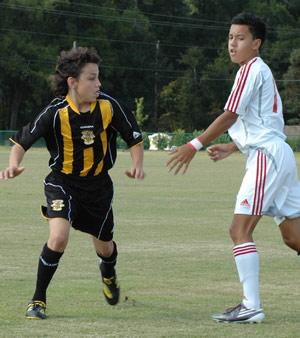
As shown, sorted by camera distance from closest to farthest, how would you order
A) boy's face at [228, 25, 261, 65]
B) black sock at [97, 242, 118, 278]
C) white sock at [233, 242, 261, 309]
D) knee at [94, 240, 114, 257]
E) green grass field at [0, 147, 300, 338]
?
green grass field at [0, 147, 300, 338]
white sock at [233, 242, 261, 309]
boy's face at [228, 25, 261, 65]
knee at [94, 240, 114, 257]
black sock at [97, 242, 118, 278]

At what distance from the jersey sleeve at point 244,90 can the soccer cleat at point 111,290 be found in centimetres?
182

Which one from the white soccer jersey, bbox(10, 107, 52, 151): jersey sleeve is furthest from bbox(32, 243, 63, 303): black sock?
the white soccer jersey

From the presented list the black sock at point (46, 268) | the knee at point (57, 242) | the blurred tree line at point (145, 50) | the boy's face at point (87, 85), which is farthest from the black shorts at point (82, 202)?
the blurred tree line at point (145, 50)

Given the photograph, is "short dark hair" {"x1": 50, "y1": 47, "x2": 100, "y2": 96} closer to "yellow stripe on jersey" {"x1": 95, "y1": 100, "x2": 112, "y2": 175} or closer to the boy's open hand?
"yellow stripe on jersey" {"x1": 95, "y1": 100, "x2": 112, "y2": 175}

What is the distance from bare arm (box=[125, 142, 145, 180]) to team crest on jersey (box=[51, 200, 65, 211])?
0.53 metres

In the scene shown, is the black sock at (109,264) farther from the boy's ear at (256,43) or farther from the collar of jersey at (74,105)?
the boy's ear at (256,43)

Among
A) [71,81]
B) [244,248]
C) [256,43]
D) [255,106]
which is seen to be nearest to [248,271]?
[244,248]

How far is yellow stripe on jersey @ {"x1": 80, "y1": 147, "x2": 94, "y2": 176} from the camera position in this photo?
24.6ft

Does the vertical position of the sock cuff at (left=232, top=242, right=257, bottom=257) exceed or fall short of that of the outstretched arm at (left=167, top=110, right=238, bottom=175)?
it falls short

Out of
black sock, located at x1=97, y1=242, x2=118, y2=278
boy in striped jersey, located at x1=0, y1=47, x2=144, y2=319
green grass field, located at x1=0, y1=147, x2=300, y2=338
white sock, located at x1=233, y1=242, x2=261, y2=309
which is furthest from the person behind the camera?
black sock, located at x1=97, y1=242, x2=118, y2=278

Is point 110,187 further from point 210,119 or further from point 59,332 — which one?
point 210,119

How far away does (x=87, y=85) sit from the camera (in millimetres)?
7465

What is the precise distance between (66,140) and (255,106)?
1.41 m

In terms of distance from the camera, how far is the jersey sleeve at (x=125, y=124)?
7602 mm
